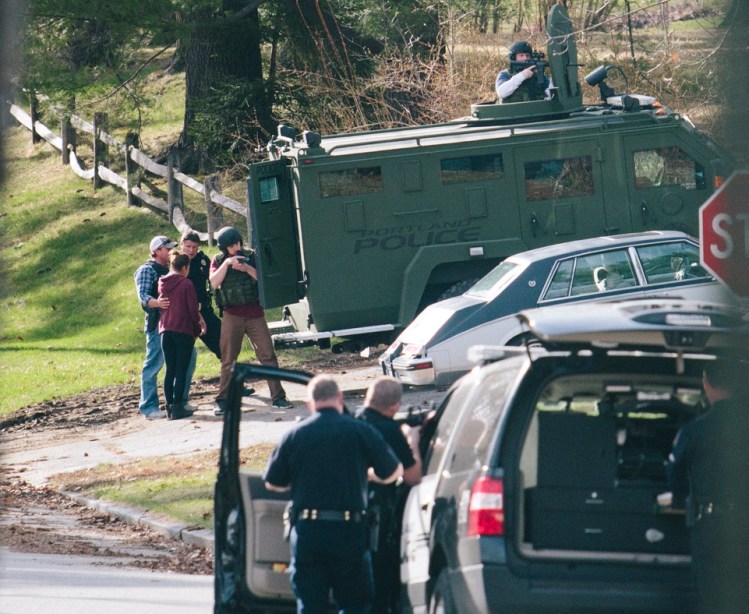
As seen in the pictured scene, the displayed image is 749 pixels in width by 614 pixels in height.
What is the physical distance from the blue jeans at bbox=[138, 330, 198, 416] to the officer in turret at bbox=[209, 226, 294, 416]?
2.07ft

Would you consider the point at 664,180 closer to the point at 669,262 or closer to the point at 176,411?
the point at 669,262

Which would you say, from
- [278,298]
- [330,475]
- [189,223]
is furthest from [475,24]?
[330,475]

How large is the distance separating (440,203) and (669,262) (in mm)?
2836

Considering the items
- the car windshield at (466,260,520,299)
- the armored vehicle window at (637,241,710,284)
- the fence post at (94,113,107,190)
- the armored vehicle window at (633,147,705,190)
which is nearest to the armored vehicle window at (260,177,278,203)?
the car windshield at (466,260,520,299)

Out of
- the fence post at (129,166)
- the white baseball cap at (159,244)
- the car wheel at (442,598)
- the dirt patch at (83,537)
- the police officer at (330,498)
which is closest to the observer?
the car wheel at (442,598)

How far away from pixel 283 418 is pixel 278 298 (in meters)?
1.47

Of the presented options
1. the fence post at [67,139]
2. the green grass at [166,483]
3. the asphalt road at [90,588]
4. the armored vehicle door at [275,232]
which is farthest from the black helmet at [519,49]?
the fence post at [67,139]

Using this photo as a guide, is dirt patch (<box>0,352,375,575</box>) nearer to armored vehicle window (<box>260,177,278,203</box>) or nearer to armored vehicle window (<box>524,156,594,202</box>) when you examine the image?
armored vehicle window (<box>260,177,278,203</box>)

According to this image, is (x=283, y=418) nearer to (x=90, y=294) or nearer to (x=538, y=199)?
(x=538, y=199)

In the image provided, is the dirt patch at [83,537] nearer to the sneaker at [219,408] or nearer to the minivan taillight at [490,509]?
the sneaker at [219,408]

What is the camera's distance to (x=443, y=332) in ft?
41.8

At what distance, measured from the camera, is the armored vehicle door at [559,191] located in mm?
14547

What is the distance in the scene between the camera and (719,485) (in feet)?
17.5

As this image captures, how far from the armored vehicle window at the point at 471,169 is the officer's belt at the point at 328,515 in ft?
28.5
